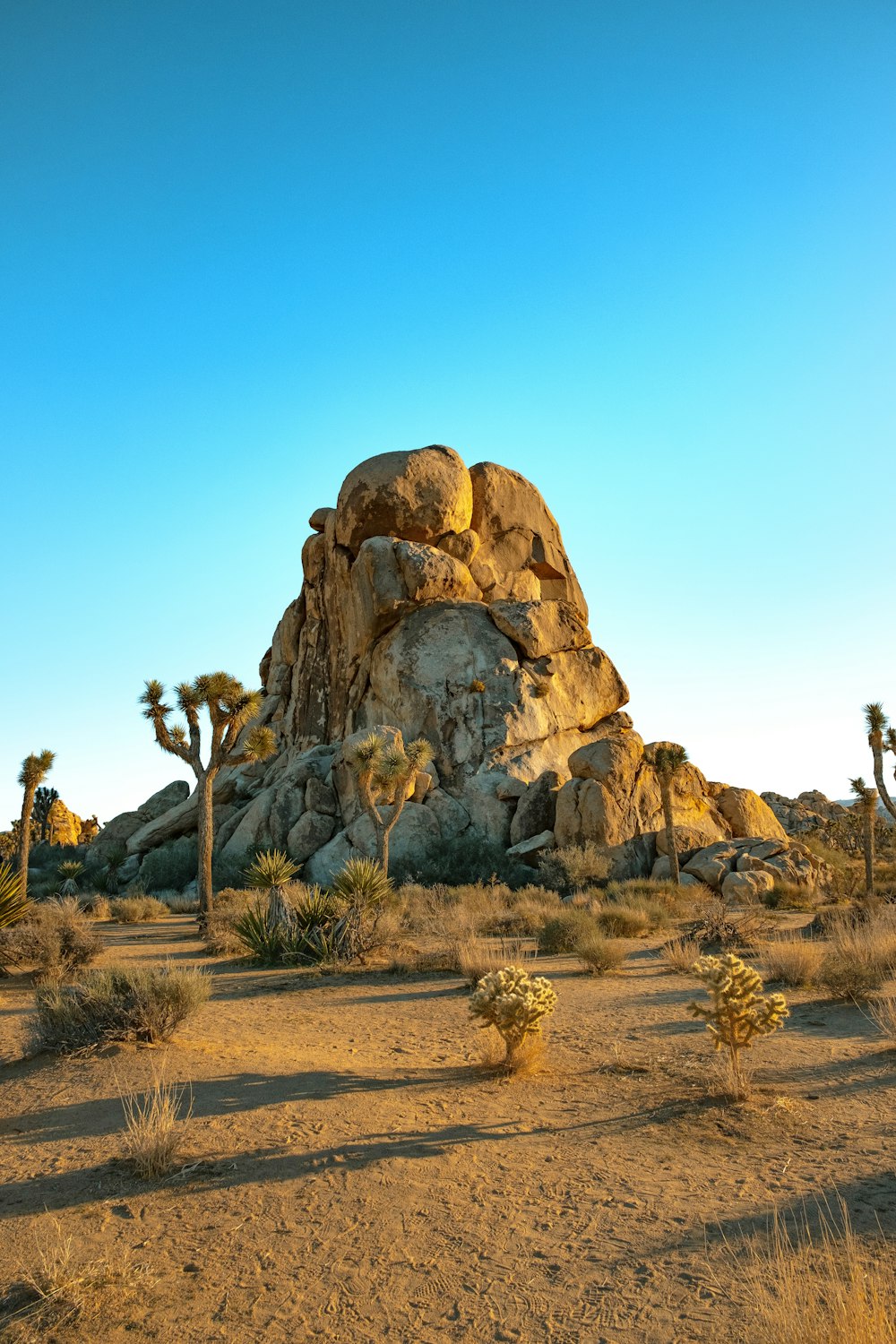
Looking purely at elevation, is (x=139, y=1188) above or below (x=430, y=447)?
below

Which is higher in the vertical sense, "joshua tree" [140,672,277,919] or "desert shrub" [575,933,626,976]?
"joshua tree" [140,672,277,919]

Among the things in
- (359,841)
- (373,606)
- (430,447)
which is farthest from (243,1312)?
(430,447)

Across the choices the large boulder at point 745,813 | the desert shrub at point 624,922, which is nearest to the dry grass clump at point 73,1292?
the desert shrub at point 624,922

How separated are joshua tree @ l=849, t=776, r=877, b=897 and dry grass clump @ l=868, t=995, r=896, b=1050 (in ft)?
35.8

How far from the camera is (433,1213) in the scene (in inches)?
205

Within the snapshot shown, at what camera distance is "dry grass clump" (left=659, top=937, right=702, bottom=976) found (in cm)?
1333

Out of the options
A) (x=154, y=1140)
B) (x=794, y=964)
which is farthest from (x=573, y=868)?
(x=154, y=1140)

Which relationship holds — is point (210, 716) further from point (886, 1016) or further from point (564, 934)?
point (886, 1016)

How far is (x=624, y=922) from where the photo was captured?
17.4 m

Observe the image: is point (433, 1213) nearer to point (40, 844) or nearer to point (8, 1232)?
point (8, 1232)

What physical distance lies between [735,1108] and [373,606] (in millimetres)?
27708

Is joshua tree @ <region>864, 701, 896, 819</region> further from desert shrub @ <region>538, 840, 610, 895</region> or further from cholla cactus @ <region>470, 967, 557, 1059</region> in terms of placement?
cholla cactus @ <region>470, 967, 557, 1059</region>

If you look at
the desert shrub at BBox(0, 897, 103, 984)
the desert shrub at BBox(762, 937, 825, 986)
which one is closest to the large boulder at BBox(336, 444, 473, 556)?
the desert shrub at BBox(0, 897, 103, 984)

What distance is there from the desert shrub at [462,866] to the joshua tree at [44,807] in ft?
111
